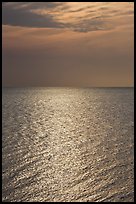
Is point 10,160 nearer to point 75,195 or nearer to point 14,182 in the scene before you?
point 14,182

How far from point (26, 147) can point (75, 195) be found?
31899 millimetres

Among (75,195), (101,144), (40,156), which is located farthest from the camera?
(101,144)

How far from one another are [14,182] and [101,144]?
36.3 metres

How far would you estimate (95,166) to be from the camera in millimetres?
57938

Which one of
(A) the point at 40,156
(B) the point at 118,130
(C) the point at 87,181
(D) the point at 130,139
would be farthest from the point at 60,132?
(C) the point at 87,181

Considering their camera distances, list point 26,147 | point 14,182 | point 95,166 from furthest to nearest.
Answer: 1. point 26,147
2. point 95,166
3. point 14,182

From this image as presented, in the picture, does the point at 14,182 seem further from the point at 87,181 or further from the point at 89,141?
the point at 89,141

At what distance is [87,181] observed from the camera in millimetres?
49344

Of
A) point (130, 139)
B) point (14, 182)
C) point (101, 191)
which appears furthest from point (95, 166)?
point (130, 139)

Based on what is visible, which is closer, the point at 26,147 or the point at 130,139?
the point at 26,147

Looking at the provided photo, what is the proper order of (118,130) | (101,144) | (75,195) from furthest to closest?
(118,130)
(101,144)
(75,195)

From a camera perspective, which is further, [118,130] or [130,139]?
[118,130]

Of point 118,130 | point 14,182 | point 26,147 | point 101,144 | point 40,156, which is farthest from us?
point 118,130

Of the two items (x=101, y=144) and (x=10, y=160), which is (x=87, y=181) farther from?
(x=101, y=144)
